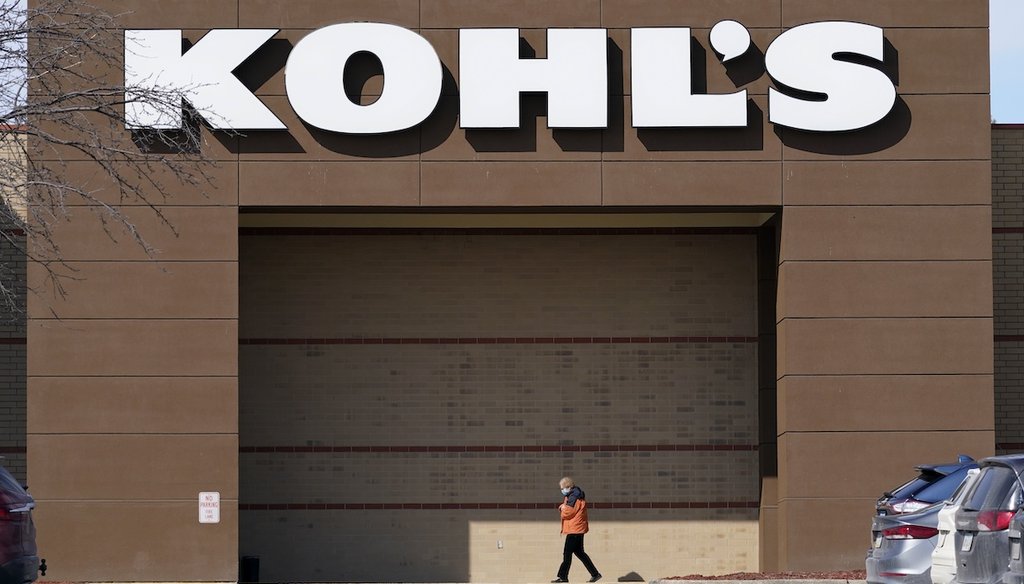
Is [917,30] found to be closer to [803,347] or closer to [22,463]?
[803,347]

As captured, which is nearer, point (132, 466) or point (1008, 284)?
point (132, 466)

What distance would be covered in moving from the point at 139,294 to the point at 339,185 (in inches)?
119

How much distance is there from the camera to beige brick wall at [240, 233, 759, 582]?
26.0 m

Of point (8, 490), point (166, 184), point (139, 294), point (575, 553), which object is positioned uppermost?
point (166, 184)

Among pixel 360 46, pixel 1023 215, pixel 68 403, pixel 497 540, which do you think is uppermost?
pixel 360 46

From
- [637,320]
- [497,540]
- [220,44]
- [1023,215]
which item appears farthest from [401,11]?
[1023,215]

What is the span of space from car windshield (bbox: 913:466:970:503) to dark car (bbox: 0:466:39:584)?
8.69m

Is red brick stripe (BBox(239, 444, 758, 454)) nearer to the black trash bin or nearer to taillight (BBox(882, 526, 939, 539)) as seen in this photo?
the black trash bin

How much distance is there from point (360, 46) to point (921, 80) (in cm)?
756

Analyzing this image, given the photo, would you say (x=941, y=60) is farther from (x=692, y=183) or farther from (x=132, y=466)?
(x=132, y=466)

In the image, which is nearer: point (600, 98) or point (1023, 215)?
point (600, 98)

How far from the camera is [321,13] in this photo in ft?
77.7

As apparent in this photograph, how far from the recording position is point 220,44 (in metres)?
23.4

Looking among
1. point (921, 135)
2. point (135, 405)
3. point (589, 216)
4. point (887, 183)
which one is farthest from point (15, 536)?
point (921, 135)
